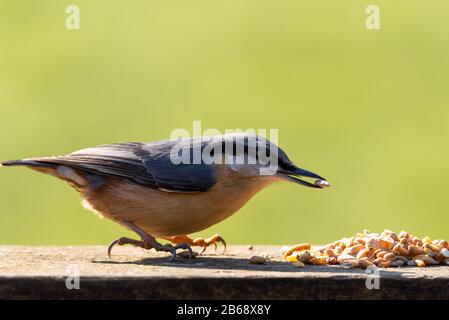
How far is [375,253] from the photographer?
4.41m

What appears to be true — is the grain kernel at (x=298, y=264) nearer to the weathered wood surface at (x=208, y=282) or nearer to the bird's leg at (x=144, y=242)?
the weathered wood surface at (x=208, y=282)

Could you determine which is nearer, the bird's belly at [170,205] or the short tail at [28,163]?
the bird's belly at [170,205]

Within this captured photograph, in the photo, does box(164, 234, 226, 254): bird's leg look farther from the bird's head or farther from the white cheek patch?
the white cheek patch

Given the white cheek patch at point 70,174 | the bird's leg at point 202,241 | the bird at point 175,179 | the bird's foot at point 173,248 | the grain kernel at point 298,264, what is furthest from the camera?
the bird's leg at point 202,241

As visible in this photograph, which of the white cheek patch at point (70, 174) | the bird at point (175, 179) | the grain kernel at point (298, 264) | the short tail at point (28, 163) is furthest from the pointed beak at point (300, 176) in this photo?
the short tail at point (28, 163)

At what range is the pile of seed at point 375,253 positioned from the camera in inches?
167

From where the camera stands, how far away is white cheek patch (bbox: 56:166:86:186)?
4.78 meters

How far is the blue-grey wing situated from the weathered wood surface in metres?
0.74

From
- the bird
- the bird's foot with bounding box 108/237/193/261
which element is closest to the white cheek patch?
the bird

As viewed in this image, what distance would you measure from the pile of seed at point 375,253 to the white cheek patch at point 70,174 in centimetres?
122

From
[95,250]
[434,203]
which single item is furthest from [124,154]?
[434,203]
